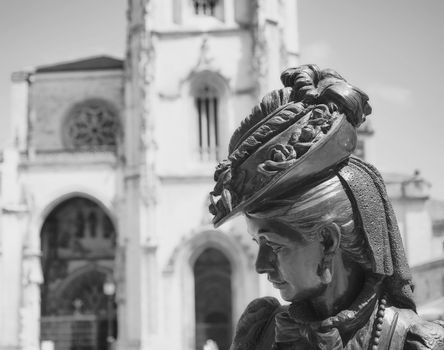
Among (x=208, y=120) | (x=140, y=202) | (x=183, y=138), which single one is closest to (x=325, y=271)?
(x=140, y=202)

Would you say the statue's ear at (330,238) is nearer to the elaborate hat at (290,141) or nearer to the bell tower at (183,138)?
the elaborate hat at (290,141)

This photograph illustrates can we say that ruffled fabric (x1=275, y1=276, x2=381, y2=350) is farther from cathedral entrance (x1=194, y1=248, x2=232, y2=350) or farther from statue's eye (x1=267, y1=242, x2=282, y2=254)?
cathedral entrance (x1=194, y1=248, x2=232, y2=350)

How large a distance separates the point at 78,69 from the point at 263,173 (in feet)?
104

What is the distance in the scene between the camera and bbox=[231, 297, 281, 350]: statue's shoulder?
164 cm

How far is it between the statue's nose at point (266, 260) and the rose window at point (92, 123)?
30.3m

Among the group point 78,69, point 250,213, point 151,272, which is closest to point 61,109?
point 78,69

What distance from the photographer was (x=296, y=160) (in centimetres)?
138

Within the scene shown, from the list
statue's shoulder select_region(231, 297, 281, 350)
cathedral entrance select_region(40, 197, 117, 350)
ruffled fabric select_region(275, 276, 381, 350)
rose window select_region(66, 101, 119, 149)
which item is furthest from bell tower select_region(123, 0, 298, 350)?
ruffled fabric select_region(275, 276, 381, 350)

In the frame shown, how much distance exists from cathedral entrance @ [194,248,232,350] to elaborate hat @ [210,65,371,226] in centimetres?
2318

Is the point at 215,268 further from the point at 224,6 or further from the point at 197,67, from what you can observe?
the point at 224,6

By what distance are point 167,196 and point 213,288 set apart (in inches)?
123

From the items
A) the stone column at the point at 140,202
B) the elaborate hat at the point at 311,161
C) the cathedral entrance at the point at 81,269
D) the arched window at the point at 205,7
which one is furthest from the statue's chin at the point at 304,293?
the cathedral entrance at the point at 81,269

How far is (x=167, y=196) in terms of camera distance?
2475 centimetres

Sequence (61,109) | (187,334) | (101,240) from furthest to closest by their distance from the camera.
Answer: (61,109) < (101,240) < (187,334)
